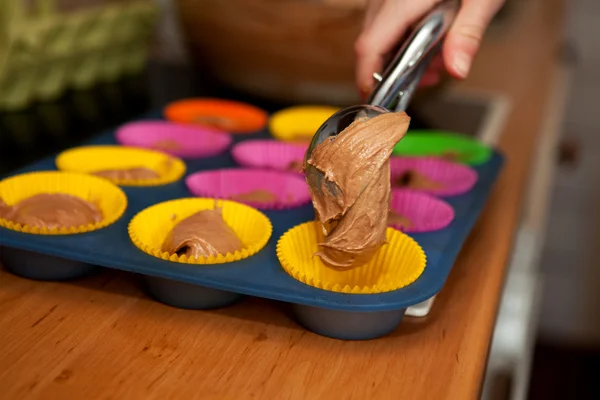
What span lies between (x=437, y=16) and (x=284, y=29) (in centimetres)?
44

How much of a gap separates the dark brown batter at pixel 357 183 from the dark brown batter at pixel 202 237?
0.36 ft

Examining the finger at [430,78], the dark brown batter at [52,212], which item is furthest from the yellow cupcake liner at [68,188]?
the finger at [430,78]

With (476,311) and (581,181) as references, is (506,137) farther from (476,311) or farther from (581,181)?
(581,181)

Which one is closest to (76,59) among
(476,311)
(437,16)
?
(437,16)

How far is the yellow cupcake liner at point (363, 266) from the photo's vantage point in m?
0.74

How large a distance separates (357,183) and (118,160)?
0.45m

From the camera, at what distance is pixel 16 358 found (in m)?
0.63

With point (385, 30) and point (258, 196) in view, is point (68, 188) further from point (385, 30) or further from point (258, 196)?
point (385, 30)

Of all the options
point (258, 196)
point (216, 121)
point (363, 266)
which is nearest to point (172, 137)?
point (216, 121)

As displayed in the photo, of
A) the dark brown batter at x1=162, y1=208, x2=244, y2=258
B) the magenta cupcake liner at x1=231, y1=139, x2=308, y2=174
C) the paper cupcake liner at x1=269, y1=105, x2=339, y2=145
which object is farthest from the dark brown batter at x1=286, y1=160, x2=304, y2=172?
the dark brown batter at x1=162, y1=208, x2=244, y2=258

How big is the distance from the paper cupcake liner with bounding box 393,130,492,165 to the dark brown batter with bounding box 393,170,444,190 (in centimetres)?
13

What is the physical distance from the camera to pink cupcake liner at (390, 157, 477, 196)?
0.99 metres

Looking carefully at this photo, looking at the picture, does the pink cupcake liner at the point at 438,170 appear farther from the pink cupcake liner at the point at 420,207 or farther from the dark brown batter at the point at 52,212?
the dark brown batter at the point at 52,212

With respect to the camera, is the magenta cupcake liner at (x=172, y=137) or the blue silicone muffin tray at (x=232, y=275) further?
the magenta cupcake liner at (x=172, y=137)
